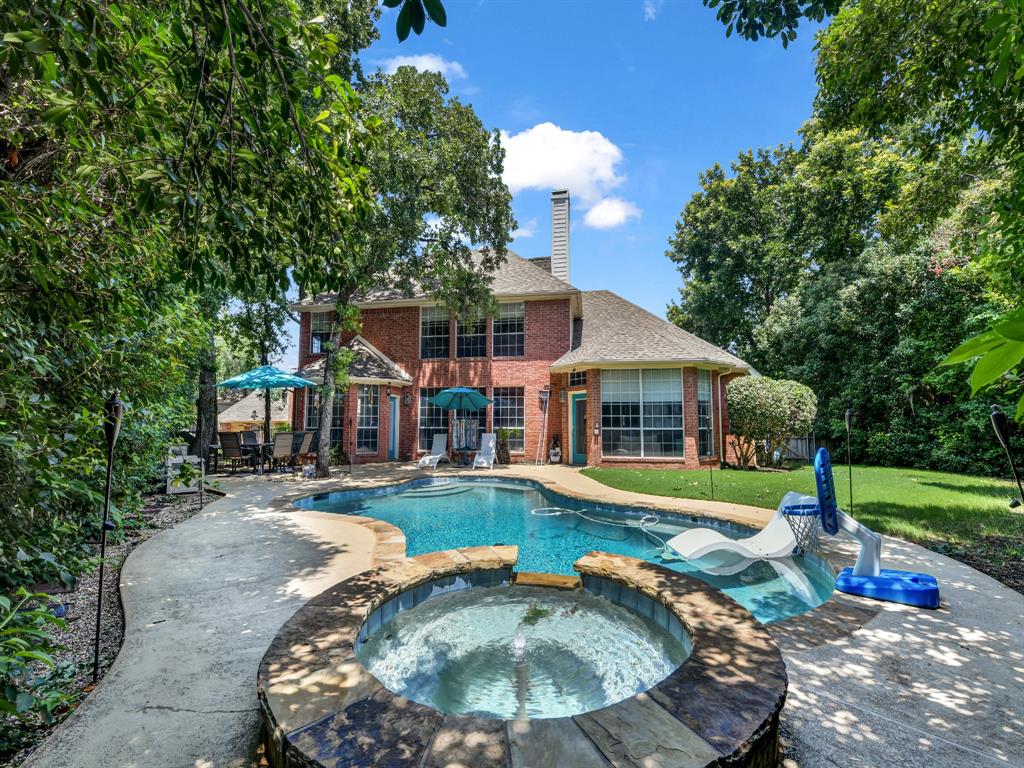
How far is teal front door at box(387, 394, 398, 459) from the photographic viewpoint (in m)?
15.9

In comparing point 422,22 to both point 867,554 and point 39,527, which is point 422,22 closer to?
point 39,527

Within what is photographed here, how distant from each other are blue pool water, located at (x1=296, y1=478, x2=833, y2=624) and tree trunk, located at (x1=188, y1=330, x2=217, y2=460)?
6.60m

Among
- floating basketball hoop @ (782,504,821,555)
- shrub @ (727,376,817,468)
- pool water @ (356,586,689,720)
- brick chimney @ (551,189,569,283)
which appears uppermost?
brick chimney @ (551,189,569,283)

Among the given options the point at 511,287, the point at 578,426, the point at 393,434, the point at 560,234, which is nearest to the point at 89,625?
the point at 393,434

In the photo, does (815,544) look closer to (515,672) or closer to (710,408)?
(515,672)

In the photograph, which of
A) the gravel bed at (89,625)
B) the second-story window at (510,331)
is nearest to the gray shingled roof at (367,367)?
the second-story window at (510,331)

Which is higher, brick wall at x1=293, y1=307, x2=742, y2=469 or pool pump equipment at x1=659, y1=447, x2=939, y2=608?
brick wall at x1=293, y1=307, x2=742, y2=469

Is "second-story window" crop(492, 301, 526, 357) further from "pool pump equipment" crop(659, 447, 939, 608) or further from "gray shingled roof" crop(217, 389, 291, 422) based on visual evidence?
"gray shingled roof" crop(217, 389, 291, 422)

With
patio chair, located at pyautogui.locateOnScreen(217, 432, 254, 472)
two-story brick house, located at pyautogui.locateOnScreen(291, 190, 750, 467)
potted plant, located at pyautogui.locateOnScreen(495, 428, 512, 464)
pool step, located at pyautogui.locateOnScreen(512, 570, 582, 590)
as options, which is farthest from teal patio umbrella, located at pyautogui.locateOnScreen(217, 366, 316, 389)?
pool step, located at pyautogui.locateOnScreen(512, 570, 582, 590)

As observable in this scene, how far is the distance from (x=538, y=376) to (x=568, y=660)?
12.3m

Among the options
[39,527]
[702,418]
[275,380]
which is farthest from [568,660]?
[702,418]


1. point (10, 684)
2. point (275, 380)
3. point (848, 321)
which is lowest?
point (10, 684)

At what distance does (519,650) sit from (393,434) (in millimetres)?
13319

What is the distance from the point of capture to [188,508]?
812 cm
